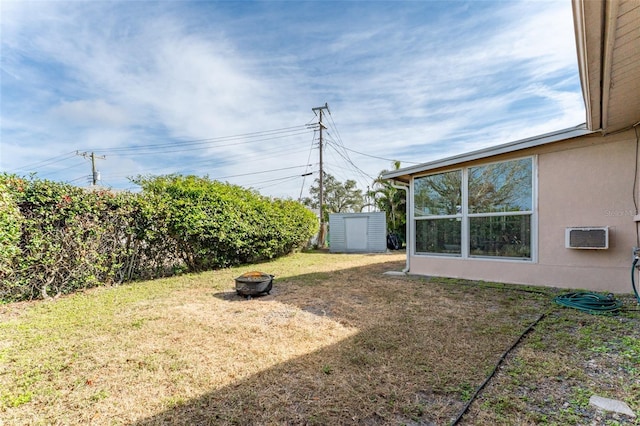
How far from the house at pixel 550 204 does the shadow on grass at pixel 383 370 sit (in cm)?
127

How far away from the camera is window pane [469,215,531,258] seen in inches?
210

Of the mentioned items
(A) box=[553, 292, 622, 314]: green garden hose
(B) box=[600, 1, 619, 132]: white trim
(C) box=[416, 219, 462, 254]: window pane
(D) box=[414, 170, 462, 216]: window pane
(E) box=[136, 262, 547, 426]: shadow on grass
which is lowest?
(E) box=[136, 262, 547, 426]: shadow on grass

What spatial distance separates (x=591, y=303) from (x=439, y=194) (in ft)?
10.9

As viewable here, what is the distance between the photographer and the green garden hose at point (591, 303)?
12.1 ft

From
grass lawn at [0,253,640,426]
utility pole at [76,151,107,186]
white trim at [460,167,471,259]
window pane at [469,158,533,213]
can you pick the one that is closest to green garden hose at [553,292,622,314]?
grass lawn at [0,253,640,426]

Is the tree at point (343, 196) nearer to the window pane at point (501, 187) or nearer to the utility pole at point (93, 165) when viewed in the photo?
the utility pole at point (93, 165)

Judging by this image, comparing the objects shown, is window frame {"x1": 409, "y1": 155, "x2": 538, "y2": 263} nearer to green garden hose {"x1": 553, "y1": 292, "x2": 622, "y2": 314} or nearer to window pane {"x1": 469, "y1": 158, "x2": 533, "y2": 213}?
window pane {"x1": 469, "y1": 158, "x2": 533, "y2": 213}

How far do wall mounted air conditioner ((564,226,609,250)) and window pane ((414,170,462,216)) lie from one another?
1873 millimetres

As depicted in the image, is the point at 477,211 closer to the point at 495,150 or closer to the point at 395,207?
the point at 495,150

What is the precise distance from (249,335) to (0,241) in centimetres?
412

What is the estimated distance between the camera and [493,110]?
9320 millimetres

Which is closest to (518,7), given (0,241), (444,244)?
(444,244)

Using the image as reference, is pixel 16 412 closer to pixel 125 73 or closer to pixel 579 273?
pixel 579 273

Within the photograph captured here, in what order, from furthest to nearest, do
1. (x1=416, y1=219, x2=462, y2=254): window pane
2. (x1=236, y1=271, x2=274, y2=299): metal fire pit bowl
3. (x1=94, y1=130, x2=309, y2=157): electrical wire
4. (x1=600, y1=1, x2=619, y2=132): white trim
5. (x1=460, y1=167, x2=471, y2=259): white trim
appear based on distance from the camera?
(x1=94, y1=130, x2=309, y2=157): electrical wire < (x1=416, y1=219, x2=462, y2=254): window pane < (x1=460, y1=167, x2=471, y2=259): white trim < (x1=236, y1=271, x2=274, y2=299): metal fire pit bowl < (x1=600, y1=1, x2=619, y2=132): white trim
